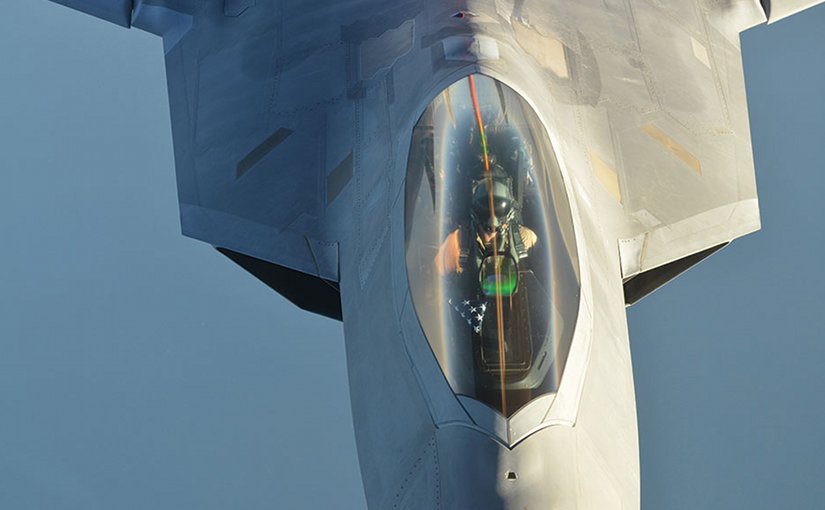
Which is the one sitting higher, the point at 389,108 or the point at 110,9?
the point at 110,9

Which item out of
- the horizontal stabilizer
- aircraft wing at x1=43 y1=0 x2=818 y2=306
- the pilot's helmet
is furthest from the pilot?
the horizontal stabilizer

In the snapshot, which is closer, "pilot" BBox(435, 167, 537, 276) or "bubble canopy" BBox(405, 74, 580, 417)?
"bubble canopy" BBox(405, 74, 580, 417)

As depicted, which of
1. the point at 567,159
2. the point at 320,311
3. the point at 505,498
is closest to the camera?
the point at 505,498

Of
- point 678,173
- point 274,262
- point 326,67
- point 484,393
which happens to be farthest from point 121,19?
point 484,393

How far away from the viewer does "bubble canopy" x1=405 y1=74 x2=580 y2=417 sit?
527 cm

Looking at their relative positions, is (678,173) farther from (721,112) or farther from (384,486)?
(384,486)

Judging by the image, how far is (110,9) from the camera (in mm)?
9164

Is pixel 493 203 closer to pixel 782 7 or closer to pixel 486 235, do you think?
pixel 486 235

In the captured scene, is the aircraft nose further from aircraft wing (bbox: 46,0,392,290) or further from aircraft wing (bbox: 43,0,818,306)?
aircraft wing (bbox: 46,0,392,290)

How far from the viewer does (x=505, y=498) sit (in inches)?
192

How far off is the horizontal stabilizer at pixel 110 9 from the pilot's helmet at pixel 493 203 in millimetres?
4704

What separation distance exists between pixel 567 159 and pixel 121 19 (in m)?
4.50

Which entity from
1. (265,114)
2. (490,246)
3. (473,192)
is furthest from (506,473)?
(265,114)

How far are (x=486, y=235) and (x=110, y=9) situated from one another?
503 cm
